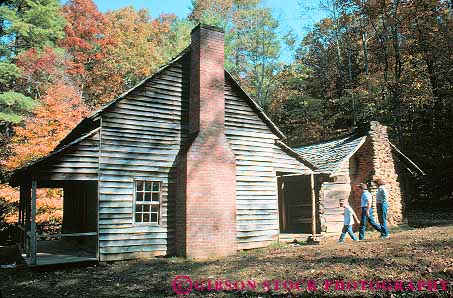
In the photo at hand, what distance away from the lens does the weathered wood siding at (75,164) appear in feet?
36.6

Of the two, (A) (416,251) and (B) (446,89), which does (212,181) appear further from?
(B) (446,89)

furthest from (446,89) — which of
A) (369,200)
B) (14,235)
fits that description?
(14,235)

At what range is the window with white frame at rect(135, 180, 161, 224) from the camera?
1293cm

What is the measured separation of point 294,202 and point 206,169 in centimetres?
984

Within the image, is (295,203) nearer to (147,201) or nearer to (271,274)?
(147,201)

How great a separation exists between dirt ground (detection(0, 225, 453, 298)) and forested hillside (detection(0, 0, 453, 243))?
945 centimetres

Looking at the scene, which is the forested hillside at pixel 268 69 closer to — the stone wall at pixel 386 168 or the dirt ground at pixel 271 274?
the stone wall at pixel 386 168

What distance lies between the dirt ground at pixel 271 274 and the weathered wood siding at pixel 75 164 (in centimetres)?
282

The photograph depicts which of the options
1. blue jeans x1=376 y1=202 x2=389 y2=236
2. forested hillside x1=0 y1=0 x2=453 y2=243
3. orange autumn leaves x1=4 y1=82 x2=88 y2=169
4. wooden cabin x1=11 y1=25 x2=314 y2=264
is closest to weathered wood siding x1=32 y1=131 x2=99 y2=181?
wooden cabin x1=11 y1=25 x2=314 y2=264

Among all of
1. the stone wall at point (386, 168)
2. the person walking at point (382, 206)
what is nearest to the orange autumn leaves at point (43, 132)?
the person walking at point (382, 206)

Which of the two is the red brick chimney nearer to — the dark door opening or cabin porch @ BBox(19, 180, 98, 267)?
cabin porch @ BBox(19, 180, 98, 267)

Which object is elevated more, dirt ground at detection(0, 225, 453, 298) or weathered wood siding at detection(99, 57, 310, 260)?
weathered wood siding at detection(99, 57, 310, 260)

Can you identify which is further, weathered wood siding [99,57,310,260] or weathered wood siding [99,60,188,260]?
weathered wood siding [99,57,310,260]

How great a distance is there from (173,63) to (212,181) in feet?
15.0
